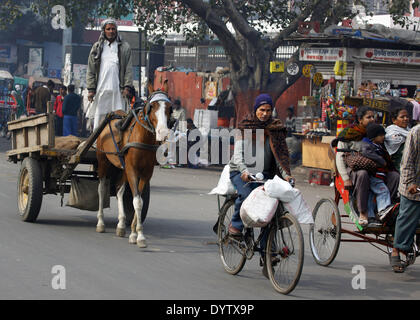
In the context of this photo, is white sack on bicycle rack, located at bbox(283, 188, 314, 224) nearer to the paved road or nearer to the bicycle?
the bicycle

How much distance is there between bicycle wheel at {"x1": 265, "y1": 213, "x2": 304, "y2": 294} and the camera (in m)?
6.71

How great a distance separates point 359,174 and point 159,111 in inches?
97.6

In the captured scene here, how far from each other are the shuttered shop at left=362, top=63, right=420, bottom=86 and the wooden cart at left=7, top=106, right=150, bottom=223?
32.6 feet

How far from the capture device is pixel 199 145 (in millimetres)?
21750

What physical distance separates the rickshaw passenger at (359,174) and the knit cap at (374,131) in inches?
3.3

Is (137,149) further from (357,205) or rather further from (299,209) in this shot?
(299,209)

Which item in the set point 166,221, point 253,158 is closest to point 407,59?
point 166,221

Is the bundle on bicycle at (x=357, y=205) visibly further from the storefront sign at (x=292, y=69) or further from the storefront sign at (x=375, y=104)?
the storefront sign at (x=292, y=69)

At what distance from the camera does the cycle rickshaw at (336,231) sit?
8.22m

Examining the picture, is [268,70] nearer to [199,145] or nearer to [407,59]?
[199,145]

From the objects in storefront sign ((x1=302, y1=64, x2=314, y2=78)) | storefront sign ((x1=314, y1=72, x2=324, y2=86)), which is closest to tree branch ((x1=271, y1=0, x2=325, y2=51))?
storefront sign ((x1=302, y1=64, x2=314, y2=78))

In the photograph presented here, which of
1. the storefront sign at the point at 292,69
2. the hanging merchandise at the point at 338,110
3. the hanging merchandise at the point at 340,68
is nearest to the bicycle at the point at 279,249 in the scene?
the hanging merchandise at the point at 338,110

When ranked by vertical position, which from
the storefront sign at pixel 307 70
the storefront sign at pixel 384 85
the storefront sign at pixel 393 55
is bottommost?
the storefront sign at pixel 384 85

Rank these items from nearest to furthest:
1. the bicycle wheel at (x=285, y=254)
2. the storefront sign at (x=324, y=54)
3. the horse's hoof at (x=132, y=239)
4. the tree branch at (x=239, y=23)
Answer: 1. the bicycle wheel at (x=285, y=254)
2. the horse's hoof at (x=132, y=239)
3. the storefront sign at (x=324, y=54)
4. the tree branch at (x=239, y=23)
